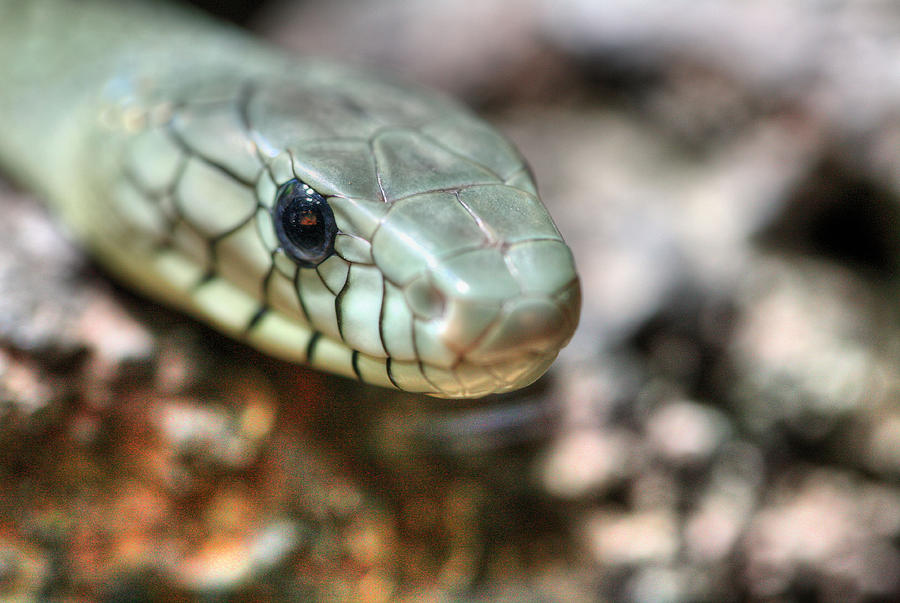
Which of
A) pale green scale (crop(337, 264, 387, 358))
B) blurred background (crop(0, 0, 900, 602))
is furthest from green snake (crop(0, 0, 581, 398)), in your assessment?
blurred background (crop(0, 0, 900, 602))

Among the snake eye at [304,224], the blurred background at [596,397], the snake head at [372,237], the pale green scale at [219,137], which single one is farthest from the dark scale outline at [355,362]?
the pale green scale at [219,137]

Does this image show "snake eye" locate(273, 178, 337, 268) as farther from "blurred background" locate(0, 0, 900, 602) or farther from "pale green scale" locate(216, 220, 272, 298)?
"blurred background" locate(0, 0, 900, 602)

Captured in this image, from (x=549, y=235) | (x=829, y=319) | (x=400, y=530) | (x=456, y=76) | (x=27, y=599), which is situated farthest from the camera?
(x=456, y=76)

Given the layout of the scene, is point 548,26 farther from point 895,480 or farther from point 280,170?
point 895,480

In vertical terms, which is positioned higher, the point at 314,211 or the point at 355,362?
the point at 314,211

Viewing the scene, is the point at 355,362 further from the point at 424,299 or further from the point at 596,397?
the point at 596,397

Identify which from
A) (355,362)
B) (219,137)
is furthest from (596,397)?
(219,137)

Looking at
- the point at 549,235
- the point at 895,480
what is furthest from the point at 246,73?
the point at 895,480
